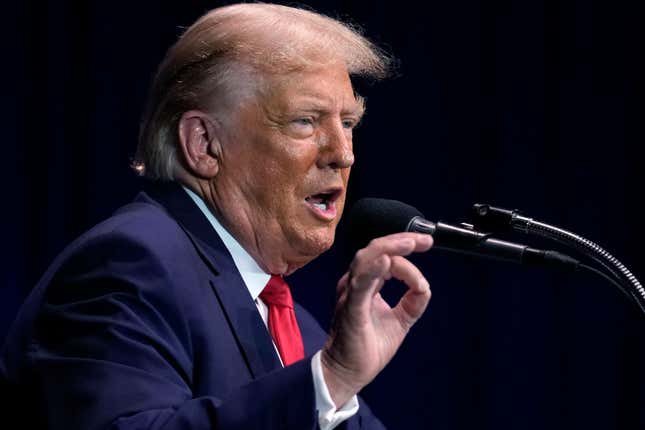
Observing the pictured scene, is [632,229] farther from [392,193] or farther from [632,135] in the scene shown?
[392,193]

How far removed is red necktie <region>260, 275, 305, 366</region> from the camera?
204 cm

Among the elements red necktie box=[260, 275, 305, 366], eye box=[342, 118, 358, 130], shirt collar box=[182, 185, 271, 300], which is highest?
eye box=[342, 118, 358, 130]

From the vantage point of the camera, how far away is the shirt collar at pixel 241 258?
208cm

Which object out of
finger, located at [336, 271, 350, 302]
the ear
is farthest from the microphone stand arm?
the ear

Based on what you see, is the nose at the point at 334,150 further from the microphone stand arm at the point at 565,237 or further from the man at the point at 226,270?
the microphone stand arm at the point at 565,237

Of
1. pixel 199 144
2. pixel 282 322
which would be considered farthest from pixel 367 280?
pixel 199 144

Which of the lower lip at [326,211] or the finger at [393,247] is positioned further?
the lower lip at [326,211]

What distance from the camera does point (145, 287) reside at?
167 centimetres

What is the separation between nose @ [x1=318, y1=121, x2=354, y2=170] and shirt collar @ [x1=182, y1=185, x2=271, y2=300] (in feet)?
0.84

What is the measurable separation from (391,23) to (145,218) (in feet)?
6.74

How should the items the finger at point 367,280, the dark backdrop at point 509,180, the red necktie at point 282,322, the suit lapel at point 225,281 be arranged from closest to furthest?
the finger at point 367,280 → the suit lapel at point 225,281 → the red necktie at point 282,322 → the dark backdrop at point 509,180

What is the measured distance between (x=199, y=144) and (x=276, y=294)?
37 cm

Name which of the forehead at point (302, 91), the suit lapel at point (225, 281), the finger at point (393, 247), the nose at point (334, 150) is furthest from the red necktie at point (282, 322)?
the finger at point (393, 247)

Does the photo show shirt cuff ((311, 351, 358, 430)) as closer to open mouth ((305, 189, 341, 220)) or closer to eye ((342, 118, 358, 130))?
open mouth ((305, 189, 341, 220))
